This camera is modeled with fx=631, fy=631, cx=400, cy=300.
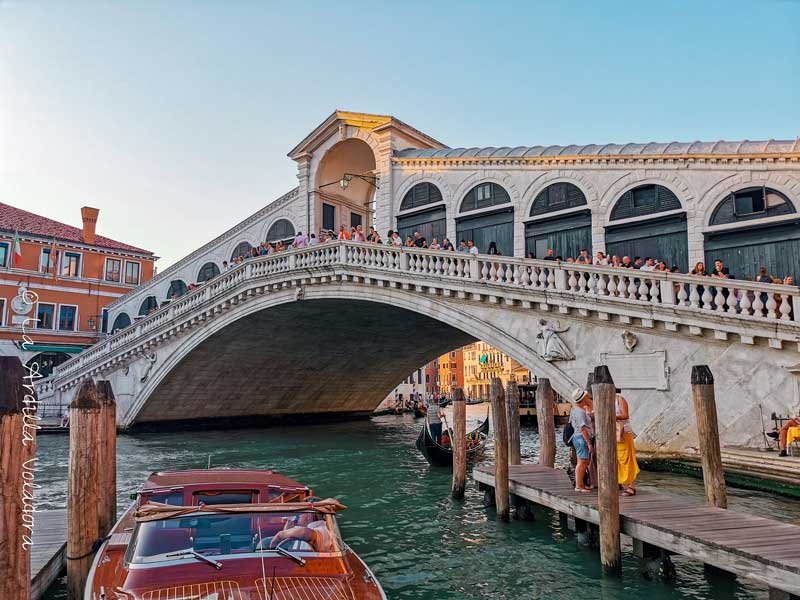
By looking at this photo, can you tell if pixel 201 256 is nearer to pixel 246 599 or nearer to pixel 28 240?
pixel 28 240

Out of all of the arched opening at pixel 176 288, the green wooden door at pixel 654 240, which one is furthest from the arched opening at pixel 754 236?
the arched opening at pixel 176 288

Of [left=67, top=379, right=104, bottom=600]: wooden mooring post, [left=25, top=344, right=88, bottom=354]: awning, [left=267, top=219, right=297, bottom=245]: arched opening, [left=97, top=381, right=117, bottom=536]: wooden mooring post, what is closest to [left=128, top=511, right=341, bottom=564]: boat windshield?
[left=67, top=379, right=104, bottom=600]: wooden mooring post

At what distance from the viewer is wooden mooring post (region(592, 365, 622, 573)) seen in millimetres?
5980

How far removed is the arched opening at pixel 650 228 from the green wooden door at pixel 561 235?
0.60 meters

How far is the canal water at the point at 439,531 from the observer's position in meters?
5.88

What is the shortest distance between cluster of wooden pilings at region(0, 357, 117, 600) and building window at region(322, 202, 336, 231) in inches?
632

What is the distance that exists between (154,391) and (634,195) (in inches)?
644

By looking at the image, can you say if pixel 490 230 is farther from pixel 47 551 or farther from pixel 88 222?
pixel 88 222

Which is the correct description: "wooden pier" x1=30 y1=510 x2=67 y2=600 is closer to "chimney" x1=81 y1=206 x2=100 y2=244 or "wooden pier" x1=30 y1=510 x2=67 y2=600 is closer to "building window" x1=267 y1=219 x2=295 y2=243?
"building window" x1=267 y1=219 x2=295 y2=243

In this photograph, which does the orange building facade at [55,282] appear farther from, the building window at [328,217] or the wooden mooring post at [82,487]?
the wooden mooring post at [82,487]

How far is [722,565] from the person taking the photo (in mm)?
4965

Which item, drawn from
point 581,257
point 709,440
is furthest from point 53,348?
point 709,440

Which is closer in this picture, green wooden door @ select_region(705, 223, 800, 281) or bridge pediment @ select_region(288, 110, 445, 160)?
green wooden door @ select_region(705, 223, 800, 281)

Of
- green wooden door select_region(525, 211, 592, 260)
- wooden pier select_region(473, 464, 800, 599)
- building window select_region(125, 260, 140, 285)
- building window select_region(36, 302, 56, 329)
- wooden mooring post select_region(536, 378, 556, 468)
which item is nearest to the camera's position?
wooden pier select_region(473, 464, 800, 599)
